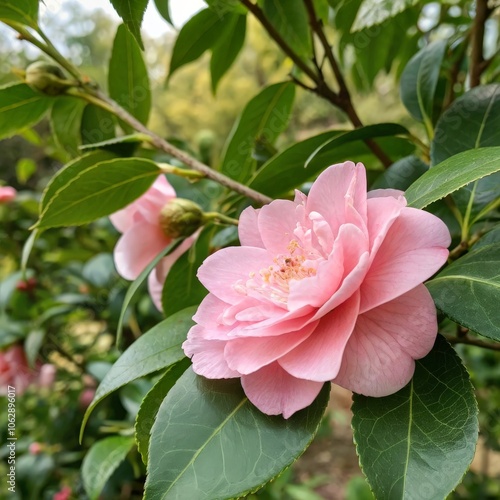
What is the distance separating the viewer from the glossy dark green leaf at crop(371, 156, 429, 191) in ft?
1.72

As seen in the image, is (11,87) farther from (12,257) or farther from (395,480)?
(12,257)

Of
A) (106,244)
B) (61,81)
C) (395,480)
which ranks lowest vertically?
(106,244)

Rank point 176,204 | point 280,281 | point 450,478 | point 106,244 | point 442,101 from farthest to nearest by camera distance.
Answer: point 106,244 < point 442,101 < point 176,204 < point 280,281 < point 450,478

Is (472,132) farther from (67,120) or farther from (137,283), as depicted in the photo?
(67,120)

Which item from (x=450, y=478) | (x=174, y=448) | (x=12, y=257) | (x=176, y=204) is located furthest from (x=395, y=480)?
(x=12, y=257)

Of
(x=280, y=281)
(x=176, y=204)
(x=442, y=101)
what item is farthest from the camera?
(x=442, y=101)

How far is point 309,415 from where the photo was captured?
0.34m

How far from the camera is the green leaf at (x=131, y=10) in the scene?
41 cm

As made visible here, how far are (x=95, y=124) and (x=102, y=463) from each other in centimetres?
54

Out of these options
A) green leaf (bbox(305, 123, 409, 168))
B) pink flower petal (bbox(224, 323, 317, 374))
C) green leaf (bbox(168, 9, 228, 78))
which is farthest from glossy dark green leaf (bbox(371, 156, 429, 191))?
green leaf (bbox(168, 9, 228, 78))

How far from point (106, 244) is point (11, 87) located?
962 millimetres

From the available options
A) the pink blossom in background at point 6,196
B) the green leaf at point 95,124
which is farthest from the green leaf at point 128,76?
the pink blossom in background at point 6,196

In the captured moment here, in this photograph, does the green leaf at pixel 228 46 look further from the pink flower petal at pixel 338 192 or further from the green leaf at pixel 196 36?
the pink flower petal at pixel 338 192

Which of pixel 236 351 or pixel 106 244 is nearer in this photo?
pixel 236 351
